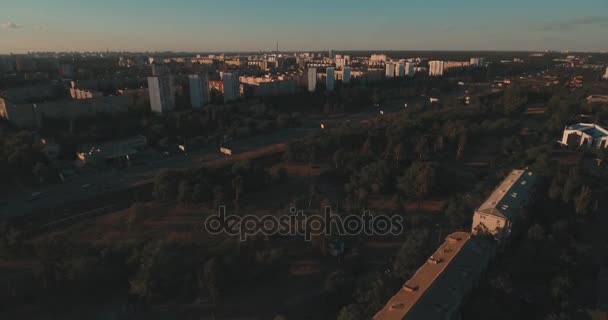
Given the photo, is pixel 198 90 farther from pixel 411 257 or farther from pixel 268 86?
pixel 411 257

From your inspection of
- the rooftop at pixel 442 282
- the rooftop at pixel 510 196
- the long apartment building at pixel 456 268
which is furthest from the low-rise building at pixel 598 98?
the rooftop at pixel 442 282

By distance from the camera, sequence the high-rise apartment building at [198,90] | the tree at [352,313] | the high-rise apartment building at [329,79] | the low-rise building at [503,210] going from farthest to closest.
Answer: the high-rise apartment building at [329,79], the high-rise apartment building at [198,90], the low-rise building at [503,210], the tree at [352,313]

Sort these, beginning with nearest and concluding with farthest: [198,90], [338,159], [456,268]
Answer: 1. [456,268]
2. [338,159]
3. [198,90]

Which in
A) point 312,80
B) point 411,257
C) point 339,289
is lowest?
point 339,289

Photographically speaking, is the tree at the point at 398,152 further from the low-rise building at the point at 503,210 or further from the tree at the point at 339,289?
the tree at the point at 339,289

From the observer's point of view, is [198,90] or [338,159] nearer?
[338,159]

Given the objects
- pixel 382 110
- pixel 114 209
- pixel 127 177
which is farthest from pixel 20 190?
pixel 382 110
